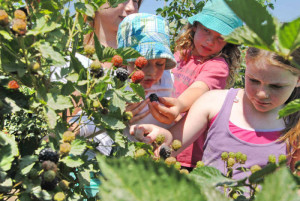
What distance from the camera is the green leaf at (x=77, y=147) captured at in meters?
0.63

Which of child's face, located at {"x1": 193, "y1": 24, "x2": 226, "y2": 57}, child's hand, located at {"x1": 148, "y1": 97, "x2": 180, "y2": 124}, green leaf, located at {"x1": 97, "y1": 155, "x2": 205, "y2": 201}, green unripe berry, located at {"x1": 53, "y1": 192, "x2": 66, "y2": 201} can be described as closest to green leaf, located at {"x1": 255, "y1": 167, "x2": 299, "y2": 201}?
green leaf, located at {"x1": 97, "y1": 155, "x2": 205, "y2": 201}

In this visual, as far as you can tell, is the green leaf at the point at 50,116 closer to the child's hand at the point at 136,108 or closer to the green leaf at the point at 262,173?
the green leaf at the point at 262,173

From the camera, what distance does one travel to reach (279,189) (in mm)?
251

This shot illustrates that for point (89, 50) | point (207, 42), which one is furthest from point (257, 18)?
point (207, 42)

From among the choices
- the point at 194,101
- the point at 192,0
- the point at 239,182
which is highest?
the point at 192,0

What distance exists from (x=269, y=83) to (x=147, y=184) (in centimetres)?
111

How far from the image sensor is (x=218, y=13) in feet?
6.25

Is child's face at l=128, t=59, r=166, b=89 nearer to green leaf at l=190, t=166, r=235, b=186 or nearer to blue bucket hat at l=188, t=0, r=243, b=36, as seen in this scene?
blue bucket hat at l=188, t=0, r=243, b=36

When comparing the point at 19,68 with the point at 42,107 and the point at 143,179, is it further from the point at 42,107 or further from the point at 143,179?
the point at 143,179

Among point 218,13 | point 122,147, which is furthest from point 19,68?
point 218,13

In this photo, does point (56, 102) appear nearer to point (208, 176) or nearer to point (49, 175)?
point (49, 175)

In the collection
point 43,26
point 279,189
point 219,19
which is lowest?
point 279,189

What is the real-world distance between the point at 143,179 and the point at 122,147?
0.54 metres

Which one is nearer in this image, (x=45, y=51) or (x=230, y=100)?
(x=45, y=51)
